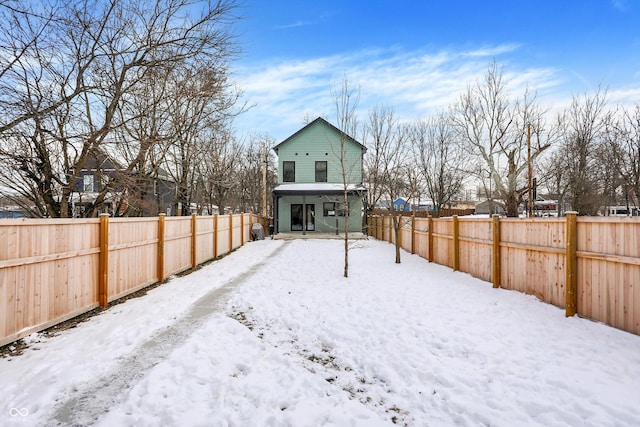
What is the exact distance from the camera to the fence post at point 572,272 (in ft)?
16.1

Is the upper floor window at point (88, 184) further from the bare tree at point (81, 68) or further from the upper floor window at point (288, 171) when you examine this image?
the upper floor window at point (288, 171)

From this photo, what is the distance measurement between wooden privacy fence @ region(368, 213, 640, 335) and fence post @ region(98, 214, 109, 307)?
295 inches

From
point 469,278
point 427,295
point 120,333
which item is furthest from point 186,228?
point 469,278

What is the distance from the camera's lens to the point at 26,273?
420 cm

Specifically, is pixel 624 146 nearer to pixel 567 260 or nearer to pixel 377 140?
pixel 377 140

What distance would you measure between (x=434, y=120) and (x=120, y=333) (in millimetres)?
24912

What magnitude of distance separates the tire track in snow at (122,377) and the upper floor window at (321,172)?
17.8 metres

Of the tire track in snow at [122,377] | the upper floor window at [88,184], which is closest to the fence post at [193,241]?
the upper floor window at [88,184]

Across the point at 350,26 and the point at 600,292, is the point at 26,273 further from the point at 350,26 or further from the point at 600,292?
the point at 350,26

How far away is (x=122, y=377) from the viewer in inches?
129

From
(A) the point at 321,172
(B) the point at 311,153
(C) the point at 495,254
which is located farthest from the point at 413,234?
(B) the point at 311,153

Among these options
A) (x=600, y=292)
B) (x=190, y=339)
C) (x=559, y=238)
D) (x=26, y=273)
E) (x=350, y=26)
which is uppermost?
(x=350, y=26)

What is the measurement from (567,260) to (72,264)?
750 cm

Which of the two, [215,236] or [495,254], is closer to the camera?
[495,254]
